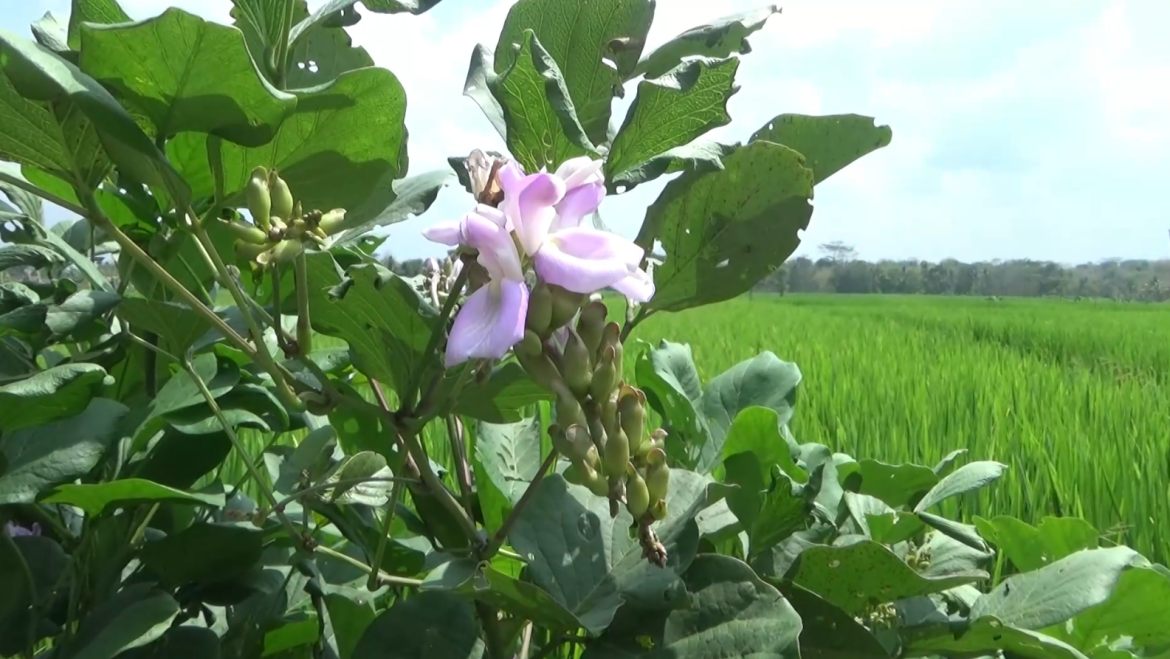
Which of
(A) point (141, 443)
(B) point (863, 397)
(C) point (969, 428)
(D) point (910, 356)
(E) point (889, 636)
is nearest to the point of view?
(E) point (889, 636)

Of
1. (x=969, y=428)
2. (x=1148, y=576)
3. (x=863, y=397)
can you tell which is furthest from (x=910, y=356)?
(x=1148, y=576)

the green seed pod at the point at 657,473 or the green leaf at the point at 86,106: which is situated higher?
the green leaf at the point at 86,106

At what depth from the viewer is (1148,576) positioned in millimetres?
552

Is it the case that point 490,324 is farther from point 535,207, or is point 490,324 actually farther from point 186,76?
point 186,76

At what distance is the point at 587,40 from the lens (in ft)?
1.66

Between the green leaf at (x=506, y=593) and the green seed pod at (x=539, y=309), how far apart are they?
12 centimetres

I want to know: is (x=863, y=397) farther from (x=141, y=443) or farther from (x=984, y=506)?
(x=141, y=443)

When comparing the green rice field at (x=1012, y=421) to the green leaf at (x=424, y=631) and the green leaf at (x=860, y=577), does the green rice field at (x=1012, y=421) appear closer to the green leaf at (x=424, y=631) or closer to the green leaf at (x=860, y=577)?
the green leaf at (x=860, y=577)

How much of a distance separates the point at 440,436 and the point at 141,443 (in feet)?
4.44

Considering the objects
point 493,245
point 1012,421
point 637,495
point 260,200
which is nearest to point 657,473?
point 637,495

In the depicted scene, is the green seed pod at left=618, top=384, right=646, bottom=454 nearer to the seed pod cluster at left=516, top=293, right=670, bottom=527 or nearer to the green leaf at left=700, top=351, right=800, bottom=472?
the seed pod cluster at left=516, top=293, right=670, bottom=527

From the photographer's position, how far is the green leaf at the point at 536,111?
42 cm

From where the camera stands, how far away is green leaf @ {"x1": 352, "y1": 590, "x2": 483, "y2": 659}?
0.47m

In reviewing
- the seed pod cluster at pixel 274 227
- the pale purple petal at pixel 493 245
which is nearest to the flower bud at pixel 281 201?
the seed pod cluster at pixel 274 227
